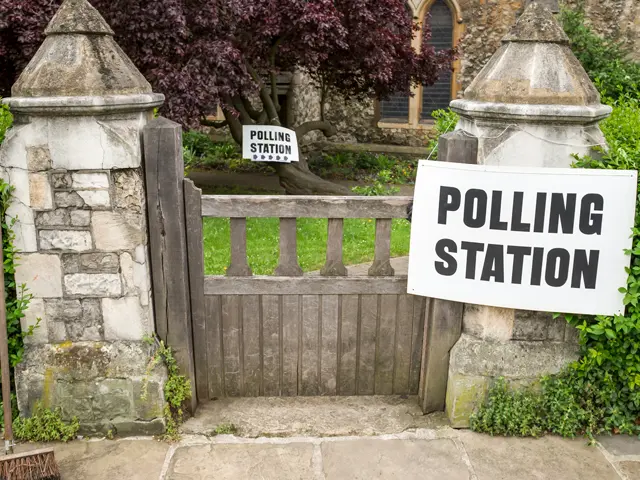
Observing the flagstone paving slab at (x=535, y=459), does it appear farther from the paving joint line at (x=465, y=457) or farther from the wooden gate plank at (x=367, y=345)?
the wooden gate plank at (x=367, y=345)

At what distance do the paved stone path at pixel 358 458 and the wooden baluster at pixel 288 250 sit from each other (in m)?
0.95

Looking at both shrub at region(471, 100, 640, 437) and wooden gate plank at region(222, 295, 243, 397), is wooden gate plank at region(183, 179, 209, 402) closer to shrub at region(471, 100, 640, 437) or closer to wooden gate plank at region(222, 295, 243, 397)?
wooden gate plank at region(222, 295, 243, 397)

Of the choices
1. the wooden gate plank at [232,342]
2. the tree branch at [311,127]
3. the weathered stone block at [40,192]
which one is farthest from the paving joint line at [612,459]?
the tree branch at [311,127]

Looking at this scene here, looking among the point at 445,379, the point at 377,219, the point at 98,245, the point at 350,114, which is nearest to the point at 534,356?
the point at 445,379

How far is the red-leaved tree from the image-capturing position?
7.25 m

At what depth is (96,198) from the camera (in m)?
3.52

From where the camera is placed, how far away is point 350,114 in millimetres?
13969

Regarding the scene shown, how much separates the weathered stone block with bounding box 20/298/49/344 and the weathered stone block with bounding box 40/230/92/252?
323 mm

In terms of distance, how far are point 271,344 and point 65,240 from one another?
4.39 ft

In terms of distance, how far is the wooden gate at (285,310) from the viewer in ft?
12.3

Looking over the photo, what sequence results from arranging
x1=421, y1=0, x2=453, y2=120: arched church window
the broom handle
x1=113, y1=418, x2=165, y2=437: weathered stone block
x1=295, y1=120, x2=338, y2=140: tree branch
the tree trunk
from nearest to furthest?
the broom handle
x1=113, y1=418, x2=165, y2=437: weathered stone block
the tree trunk
x1=295, y1=120, x2=338, y2=140: tree branch
x1=421, y1=0, x2=453, y2=120: arched church window

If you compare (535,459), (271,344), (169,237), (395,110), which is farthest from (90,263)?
(395,110)

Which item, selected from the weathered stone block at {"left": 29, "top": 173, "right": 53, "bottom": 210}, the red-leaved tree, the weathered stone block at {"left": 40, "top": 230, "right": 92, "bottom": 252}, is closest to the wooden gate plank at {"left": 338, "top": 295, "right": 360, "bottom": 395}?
the weathered stone block at {"left": 40, "top": 230, "right": 92, "bottom": 252}

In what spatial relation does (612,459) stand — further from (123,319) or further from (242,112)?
(242,112)
